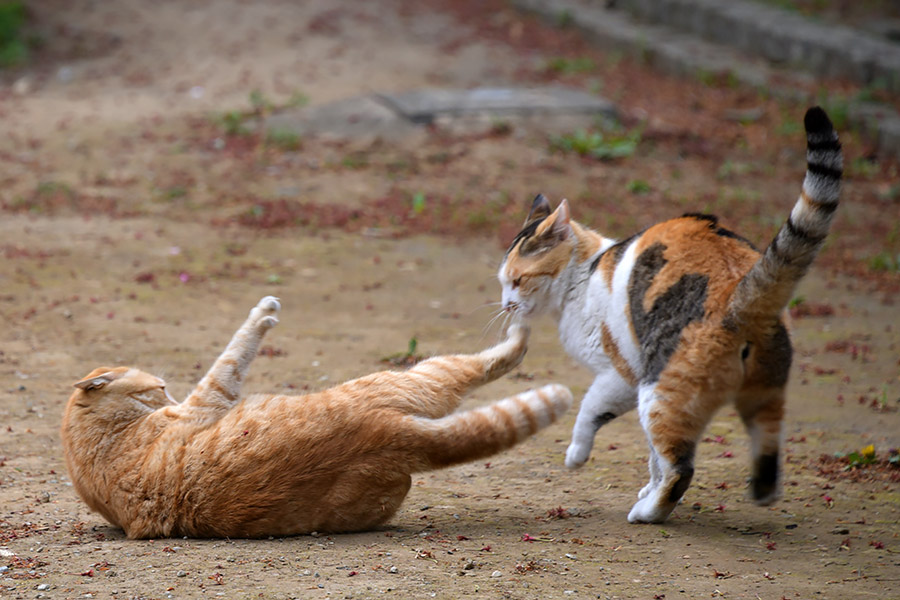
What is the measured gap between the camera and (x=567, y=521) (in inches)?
160

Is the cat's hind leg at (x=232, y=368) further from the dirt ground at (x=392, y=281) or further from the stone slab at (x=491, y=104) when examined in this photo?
the stone slab at (x=491, y=104)

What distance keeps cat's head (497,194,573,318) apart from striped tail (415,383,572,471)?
757 millimetres

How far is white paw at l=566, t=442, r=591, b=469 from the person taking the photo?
4.23 metres

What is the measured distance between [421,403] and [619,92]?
31.0 ft

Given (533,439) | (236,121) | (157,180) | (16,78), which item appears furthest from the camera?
(16,78)

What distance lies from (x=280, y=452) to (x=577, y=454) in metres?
1.33

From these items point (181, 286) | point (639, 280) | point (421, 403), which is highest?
point (639, 280)

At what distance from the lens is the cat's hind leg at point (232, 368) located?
163 inches

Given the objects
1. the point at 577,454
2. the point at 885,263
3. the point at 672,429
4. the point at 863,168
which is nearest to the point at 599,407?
the point at 577,454

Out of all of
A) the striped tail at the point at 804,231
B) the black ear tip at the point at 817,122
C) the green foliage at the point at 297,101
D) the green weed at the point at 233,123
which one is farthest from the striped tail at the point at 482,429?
the green foliage at the point at 297,101

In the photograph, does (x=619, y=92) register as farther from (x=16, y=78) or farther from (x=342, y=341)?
(x=16, y=78)

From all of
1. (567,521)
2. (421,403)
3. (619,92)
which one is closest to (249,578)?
(421,403)

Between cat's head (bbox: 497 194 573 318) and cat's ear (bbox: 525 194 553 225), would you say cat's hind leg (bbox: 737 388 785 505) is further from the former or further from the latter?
cat's ear (bbox: 525 194 553 225)

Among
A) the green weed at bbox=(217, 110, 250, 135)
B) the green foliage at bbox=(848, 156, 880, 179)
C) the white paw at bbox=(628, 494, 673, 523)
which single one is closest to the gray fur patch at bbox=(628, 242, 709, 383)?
the white paw at bbox=(628, 494, 673, 523)
